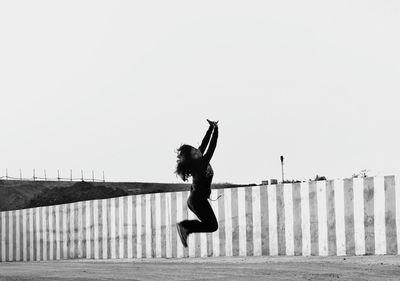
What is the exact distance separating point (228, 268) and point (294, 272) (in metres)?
2.45

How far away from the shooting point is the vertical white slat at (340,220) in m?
20.3

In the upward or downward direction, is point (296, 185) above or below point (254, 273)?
above

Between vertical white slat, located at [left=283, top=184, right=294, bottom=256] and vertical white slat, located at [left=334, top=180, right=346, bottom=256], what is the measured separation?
1563mm

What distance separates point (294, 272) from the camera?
585 inches

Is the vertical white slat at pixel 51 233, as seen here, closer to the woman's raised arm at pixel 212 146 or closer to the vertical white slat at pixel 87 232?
the vertical white slat at pixel 87 232

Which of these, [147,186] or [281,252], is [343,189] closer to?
[281,252]

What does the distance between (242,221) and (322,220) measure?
10.4ft

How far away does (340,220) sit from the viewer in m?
20.5

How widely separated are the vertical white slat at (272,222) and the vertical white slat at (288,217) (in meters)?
0.43

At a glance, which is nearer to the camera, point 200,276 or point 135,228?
point 200,276

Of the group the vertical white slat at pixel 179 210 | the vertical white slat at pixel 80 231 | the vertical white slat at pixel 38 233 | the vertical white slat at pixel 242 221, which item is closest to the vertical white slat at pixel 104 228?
the vertical white slat at pixel 80 231

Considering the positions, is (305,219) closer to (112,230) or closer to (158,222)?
(158,222)

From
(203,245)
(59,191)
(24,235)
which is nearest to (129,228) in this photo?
(203,245)

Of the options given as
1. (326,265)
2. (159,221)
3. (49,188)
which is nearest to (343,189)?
(326,265)
